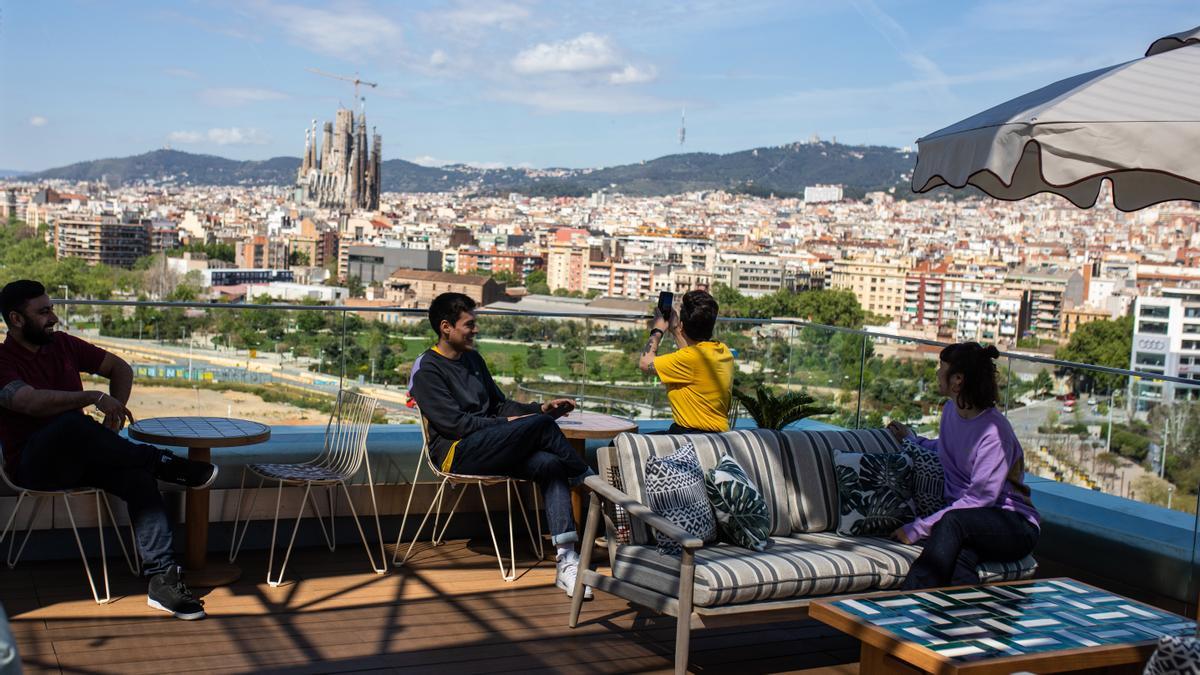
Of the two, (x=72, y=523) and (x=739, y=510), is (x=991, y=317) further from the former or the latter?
(x=72, y=523)

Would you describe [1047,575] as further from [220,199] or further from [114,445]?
[220,199]

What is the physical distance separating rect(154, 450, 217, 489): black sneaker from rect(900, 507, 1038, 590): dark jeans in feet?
6.83

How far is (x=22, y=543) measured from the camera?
11.3ft

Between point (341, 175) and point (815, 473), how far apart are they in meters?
158

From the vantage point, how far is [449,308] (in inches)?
147

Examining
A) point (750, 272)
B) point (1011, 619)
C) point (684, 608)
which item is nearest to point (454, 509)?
point (684, 608)

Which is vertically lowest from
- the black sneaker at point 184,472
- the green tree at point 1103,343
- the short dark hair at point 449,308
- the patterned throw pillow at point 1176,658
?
the green tree at point 1103,343

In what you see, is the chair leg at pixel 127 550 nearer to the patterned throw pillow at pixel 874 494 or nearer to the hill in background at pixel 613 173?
the patterned throw pillow at pixel 874 494

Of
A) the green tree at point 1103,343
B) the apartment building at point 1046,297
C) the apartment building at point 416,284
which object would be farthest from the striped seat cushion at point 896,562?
the apartment building at point 1046,297

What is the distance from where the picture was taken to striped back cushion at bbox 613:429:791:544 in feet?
10.4

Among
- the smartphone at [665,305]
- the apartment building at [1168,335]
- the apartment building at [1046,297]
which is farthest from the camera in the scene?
the apartment building at [1046,297]

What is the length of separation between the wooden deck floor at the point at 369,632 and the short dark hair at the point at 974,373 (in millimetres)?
805

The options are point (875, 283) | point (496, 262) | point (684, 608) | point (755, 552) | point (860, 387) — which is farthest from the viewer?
point (496, 262)

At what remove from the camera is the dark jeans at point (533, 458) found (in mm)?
3549
